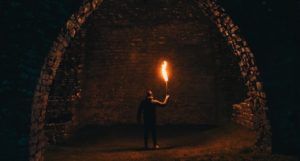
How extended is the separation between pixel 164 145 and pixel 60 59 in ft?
14.6

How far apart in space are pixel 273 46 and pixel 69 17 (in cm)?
340

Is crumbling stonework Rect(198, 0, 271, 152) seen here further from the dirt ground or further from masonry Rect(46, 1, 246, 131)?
masonry Rect(46, 1, 246, 131)

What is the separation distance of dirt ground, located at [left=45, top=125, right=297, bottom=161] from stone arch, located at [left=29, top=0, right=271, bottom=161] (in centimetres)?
67

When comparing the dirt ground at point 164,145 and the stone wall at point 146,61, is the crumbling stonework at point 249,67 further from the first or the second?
the stone wall at point 146,61

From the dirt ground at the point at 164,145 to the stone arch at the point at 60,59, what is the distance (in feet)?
2.20

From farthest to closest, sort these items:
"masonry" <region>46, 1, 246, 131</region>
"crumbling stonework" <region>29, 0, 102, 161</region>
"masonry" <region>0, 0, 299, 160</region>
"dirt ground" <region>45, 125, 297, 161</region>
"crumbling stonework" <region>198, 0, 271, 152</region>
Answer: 1. "masonry" <region>46, 1, 246, 131</region>
2. "dirt ground" <region>45, 125, 297, 161</region>
3. "crumbling stonework" <region>198, 0, 271, 152</region>
4. "crumbling stonework" <region>29, 0, 102, 161</region>
5. "masonry" <region>0, 0, 299, 160</region>

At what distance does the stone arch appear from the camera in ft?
16.1

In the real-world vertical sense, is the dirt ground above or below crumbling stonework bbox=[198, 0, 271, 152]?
below

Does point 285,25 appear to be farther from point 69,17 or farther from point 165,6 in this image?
point 165,6

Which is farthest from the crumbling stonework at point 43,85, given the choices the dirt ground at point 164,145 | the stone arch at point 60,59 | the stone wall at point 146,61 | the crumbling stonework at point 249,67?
the stone wall at point 146,61

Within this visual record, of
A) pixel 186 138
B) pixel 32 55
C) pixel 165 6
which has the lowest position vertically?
pixel 186 138

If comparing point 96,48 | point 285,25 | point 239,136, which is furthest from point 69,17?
point 96,48

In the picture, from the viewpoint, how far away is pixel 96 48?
11570 millimetres

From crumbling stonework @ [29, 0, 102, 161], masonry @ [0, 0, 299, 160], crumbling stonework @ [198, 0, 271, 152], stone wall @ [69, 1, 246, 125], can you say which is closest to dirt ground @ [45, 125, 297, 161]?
crumbling stonework @ [198, 0, 271, 152]
